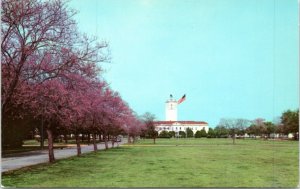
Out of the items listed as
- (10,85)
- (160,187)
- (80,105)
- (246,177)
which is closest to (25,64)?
(10,85)

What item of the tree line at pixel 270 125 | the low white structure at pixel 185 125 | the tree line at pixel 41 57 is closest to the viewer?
the tree line at pixel 41 57

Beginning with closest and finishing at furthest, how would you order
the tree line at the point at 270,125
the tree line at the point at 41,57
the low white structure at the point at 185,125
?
1. the tree line at the point at 41,57
2. the low white structure at the point at 185,125
3. the tree line at the point at 270,125

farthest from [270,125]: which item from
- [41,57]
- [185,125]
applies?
[41,57]

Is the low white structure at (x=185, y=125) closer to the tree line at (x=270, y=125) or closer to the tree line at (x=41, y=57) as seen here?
the tree line at (x=270, y=125)

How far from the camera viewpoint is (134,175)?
13062mm

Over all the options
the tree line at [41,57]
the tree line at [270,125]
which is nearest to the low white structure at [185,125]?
the tree line at [270,125]

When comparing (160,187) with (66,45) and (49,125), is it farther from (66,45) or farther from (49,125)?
(49,125)

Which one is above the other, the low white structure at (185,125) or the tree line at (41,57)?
the tree line at (41,57)

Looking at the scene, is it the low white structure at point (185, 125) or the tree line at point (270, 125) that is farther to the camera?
the tree line at point (270, 125)

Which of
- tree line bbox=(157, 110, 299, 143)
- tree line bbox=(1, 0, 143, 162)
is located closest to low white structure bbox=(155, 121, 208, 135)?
tree line bbox=(157, 110, 299, 143)

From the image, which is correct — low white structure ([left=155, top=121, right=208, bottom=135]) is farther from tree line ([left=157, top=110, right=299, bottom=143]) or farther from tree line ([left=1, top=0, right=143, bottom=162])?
tree line ([left=1, top=0, right=143, bottom=162])

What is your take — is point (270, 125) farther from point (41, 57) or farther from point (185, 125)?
point (41, 57)

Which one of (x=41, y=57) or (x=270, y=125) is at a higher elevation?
(x=41, y=57)

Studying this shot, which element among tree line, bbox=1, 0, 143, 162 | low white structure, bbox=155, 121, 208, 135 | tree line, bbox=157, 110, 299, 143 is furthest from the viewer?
tree line, bbox=157, 110, 299, 143
